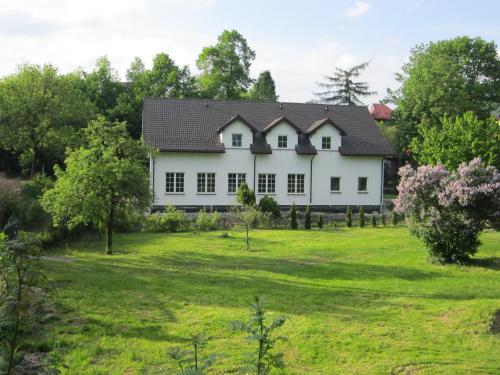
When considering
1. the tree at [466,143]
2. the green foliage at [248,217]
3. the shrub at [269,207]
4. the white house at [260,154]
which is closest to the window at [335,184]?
the white house at [260,154]

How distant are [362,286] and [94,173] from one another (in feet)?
33.6

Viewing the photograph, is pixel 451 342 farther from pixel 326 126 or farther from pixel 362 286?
pixel 326 126

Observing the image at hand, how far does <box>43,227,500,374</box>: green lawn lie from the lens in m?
8.99

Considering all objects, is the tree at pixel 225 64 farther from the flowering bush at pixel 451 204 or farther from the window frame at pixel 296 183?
the flowering bush at pixel 451 204

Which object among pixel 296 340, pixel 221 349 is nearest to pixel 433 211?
pixel 296 340

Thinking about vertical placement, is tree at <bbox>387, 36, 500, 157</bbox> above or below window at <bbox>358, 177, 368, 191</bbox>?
→ above

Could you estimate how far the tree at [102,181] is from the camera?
18.9 m

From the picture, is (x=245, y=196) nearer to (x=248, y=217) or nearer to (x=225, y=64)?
(x=248, y=217)

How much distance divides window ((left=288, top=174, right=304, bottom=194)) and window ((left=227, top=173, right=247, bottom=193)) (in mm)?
3208

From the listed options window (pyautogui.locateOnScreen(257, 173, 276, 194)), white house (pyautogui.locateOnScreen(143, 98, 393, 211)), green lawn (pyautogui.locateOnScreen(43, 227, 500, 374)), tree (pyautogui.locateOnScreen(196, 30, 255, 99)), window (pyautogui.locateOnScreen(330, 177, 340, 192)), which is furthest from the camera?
tree (pyautogui.locateOnScreen(196, 30, 255, 99))

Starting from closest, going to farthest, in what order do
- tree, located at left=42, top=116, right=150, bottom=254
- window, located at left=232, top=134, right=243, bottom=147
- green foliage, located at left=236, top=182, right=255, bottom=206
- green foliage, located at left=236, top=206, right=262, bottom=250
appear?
tree, located at left=42, top=116, right=150, bottom=254 → green foliage, located at left=236, top=206, right=262, bottom=250 → green foliage, located at left=236, top=182, right=255, bottom=206 → window, located at left=232, top=134, right=243, bottom=147

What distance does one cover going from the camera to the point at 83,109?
39219 millimetres

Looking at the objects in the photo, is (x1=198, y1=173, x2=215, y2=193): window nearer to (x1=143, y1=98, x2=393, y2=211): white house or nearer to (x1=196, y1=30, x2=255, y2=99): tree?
(x1=143, y1=98, x2=393, y2=211): white house

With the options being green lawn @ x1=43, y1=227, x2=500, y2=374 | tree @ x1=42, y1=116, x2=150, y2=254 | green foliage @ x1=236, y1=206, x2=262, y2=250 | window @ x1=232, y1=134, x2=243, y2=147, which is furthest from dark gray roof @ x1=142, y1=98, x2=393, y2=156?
green lawn @ x1=43, y1=227, x2=500, y2=374
